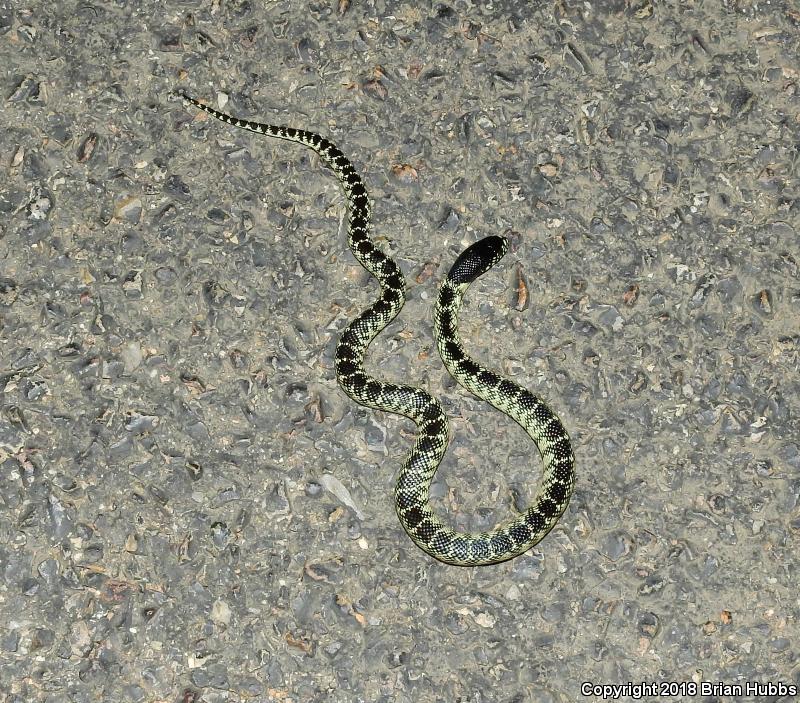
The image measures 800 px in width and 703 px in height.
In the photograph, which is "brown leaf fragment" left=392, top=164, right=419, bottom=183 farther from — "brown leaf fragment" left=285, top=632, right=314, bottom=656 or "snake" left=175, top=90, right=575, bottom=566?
"brown leaf fragment" left=285, top=632, right=314, bottom=656

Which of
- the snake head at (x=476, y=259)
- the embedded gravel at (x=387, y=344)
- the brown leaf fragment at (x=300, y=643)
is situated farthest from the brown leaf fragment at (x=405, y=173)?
the brown leaf fragment at (x=300, y=643)

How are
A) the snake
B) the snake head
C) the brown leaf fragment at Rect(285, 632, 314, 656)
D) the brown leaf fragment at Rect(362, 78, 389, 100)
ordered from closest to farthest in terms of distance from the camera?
the brown leaf fragment at Rect(285, 632, 314, 656) < the snake < the snake head < the brown leaf fragment at Rect(362, 78, 389, 100)

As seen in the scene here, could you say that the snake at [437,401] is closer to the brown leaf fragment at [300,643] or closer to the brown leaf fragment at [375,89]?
the brown leaf fragment at [375,89]

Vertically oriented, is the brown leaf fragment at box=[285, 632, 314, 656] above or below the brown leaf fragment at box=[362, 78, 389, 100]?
below

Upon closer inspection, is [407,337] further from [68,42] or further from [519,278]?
[68,42]

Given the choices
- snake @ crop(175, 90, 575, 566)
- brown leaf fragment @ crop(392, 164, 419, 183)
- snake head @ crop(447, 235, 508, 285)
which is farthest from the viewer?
brown leaf fragment @ crop(392, 164, 419, 183)

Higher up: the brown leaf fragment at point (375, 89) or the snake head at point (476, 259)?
the brown leaf fragment at point (375, 89)

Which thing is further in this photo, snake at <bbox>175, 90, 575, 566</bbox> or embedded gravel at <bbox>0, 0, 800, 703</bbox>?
snake at <bbox>175, 90, 575, 566</bbox>

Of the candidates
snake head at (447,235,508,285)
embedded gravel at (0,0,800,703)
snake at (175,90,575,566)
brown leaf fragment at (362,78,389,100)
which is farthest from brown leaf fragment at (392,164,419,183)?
snake head at (447,235,508,285)

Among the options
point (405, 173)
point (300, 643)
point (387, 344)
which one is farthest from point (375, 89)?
point (300, 643)
